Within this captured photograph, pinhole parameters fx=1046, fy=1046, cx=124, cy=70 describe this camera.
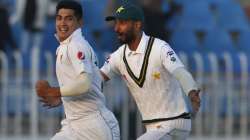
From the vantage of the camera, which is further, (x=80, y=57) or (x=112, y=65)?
(x=112, y=65)

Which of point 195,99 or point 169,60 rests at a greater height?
point 169,60

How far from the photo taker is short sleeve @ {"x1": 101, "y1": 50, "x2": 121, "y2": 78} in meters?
8.88

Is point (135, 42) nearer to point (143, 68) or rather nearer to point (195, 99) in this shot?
point (143, 68)

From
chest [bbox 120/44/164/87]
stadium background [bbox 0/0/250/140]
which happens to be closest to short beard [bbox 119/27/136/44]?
chest [bbox 120/44/164/87]

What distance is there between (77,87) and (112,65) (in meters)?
1.01

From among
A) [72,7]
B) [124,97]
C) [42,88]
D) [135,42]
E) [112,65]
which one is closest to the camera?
[42,88]

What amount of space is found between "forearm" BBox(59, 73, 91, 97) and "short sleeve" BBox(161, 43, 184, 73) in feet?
2.61

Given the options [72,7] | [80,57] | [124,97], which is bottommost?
[124,97]

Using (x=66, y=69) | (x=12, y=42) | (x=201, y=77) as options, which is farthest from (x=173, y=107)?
(x=12, y=42)

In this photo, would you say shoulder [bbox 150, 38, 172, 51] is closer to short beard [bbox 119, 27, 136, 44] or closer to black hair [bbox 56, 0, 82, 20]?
short beard [bbox 119, 27, 136, 44]

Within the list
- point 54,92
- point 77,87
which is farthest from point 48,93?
point 77,87

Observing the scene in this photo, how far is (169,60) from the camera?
8484 millimetres

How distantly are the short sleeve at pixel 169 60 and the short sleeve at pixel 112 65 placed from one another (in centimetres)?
48

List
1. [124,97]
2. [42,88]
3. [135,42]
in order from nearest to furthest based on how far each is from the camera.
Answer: [42,88]
[135,42]
[124,97]
